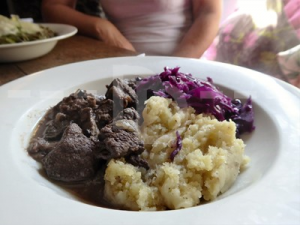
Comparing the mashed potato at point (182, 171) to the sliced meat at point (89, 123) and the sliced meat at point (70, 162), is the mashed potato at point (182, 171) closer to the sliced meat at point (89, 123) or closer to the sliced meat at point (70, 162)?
the sliced meat at point (70, 162)

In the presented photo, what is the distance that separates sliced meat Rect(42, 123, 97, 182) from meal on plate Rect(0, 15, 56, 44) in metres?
1.30

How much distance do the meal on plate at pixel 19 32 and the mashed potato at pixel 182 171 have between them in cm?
147

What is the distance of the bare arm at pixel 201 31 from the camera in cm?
279

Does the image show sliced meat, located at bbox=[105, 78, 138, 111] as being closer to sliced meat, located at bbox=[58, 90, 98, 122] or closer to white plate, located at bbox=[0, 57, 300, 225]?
sliced meat, located at bbox=[58, 90, 98, 122]

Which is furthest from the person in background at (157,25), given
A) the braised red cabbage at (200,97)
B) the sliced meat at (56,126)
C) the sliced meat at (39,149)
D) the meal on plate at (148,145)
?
the sliced meat at (39,149)

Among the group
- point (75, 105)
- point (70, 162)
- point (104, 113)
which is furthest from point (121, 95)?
point (70, 162)

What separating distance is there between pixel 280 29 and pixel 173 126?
1.58m

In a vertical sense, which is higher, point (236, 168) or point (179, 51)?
point (236, 168)

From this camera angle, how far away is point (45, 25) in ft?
9.10

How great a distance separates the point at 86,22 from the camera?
114 inches

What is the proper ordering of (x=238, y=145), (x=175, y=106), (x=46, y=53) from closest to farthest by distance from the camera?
(x=238, y=145), (x=175, y=106), (x=46, y=53)

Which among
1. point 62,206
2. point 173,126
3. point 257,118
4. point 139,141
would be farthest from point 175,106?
point 62,206

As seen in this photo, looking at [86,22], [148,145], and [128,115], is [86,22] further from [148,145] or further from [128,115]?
[148,145]

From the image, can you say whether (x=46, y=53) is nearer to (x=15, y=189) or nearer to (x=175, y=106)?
(x=175, y=106)
